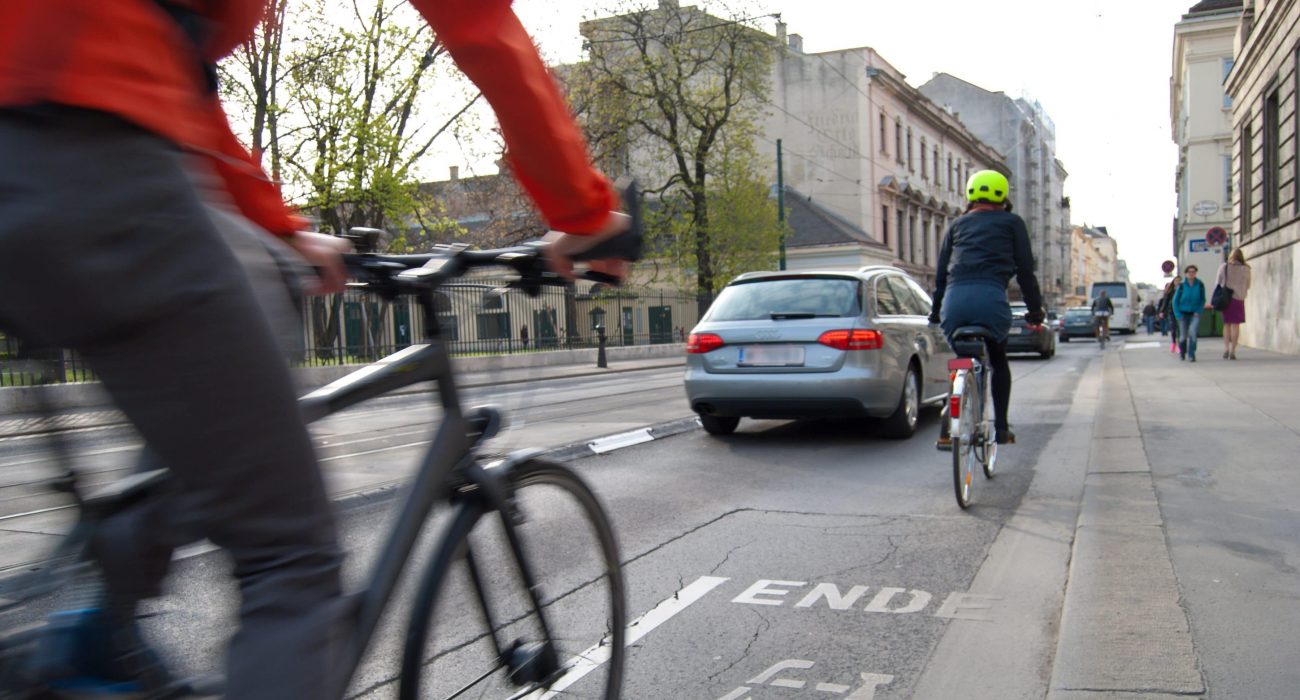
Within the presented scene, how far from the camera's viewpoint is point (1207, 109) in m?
44.6

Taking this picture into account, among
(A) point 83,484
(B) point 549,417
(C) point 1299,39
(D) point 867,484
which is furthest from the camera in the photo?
(C) point 1299,39

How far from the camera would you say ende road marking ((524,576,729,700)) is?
2.17 meters

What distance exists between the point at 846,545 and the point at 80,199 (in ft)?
13.4

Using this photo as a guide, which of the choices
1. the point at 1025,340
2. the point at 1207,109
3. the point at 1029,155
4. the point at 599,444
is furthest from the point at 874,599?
the point at 1029,155

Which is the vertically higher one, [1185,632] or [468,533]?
[468,533]

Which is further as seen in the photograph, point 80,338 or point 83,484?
point 83,484

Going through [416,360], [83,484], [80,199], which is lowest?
[83,484]

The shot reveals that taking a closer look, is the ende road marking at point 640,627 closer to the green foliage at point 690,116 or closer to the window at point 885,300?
the window at point 885,300

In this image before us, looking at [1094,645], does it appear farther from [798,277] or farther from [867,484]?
[798,277]

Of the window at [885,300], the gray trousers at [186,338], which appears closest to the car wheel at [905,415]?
the window at [885,300]

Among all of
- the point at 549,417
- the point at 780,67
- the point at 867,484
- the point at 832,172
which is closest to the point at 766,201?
the point at 832,172

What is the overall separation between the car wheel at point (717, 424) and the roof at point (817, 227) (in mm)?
37227

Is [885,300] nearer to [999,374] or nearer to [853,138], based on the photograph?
[999,374]

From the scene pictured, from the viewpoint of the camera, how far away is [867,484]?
640cm
